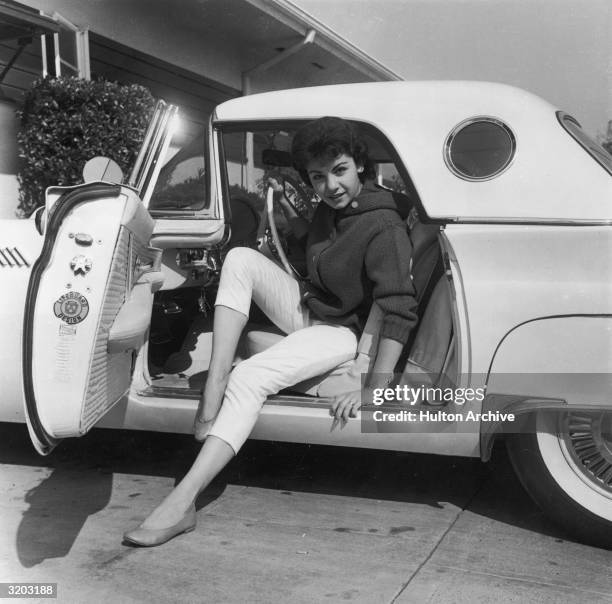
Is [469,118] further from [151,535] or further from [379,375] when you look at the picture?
[151,535]

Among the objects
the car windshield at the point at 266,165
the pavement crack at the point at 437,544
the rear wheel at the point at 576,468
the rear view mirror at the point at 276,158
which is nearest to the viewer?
the pavement crack at the point at 437,544

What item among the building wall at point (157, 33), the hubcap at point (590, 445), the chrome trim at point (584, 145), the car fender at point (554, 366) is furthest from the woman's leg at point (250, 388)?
the building wall at point (157, 33)

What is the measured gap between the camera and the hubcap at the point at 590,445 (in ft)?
8.50

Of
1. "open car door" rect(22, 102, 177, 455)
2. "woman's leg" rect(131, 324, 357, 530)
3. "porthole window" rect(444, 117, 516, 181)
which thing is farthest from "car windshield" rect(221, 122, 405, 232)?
"woman's leg" rect(131, 324, 357, 530)

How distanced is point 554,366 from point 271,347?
104cm

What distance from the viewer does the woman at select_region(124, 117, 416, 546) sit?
269 cm

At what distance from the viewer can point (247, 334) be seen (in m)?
3.25

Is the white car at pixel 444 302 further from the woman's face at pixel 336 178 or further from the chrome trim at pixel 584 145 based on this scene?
the woman's face at pixel 336 178

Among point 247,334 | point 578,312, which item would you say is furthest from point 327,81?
point 578,312

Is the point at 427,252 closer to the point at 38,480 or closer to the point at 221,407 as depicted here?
the point at 221,407

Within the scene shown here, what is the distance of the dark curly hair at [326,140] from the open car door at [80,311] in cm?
65

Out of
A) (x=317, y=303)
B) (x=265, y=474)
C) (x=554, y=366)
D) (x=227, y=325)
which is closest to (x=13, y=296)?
(x=227, y=325)

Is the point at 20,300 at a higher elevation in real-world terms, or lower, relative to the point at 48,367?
higher

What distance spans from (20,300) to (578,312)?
206 cm
